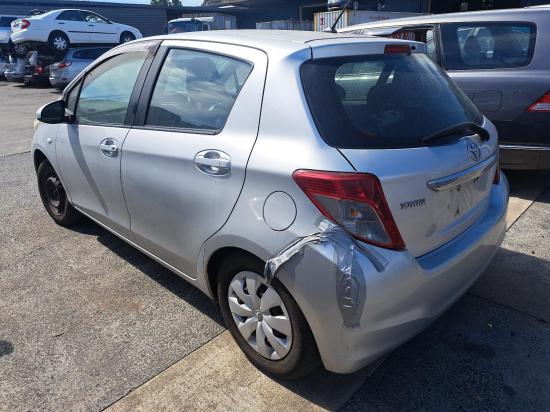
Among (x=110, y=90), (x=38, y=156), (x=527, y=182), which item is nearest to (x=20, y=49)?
(x=38, y=156)

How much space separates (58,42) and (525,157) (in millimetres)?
18617

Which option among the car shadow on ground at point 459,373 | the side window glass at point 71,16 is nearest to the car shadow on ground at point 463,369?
the car shadow on ground at point 459,373

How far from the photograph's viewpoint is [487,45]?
16.4 ft

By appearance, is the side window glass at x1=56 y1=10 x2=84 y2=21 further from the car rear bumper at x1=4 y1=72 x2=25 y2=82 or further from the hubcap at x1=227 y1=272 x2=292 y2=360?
the hubcap at x1=227 y1=272 x2=292 y2=360

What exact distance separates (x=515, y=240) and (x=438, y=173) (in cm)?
215

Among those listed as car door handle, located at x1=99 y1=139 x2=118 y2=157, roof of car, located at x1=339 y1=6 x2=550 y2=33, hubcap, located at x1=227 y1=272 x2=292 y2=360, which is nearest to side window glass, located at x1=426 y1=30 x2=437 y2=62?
roof of car, located at x1=339 y1=6 x2=550 y2=33

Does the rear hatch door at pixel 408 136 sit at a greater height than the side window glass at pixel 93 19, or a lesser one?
lesser

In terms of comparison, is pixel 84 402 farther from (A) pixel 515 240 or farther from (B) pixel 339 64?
(A) pixel 515 240

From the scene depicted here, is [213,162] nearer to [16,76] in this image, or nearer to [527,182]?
[527,182]

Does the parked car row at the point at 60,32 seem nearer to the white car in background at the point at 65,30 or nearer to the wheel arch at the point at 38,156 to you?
the white car in background at the point at 65,30

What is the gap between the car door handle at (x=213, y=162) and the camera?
2398mm

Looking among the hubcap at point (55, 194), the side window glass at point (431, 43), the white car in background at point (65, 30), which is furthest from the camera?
the white car in background at point (65, 30)

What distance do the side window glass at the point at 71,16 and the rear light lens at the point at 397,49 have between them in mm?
19178

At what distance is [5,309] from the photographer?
127 inches
